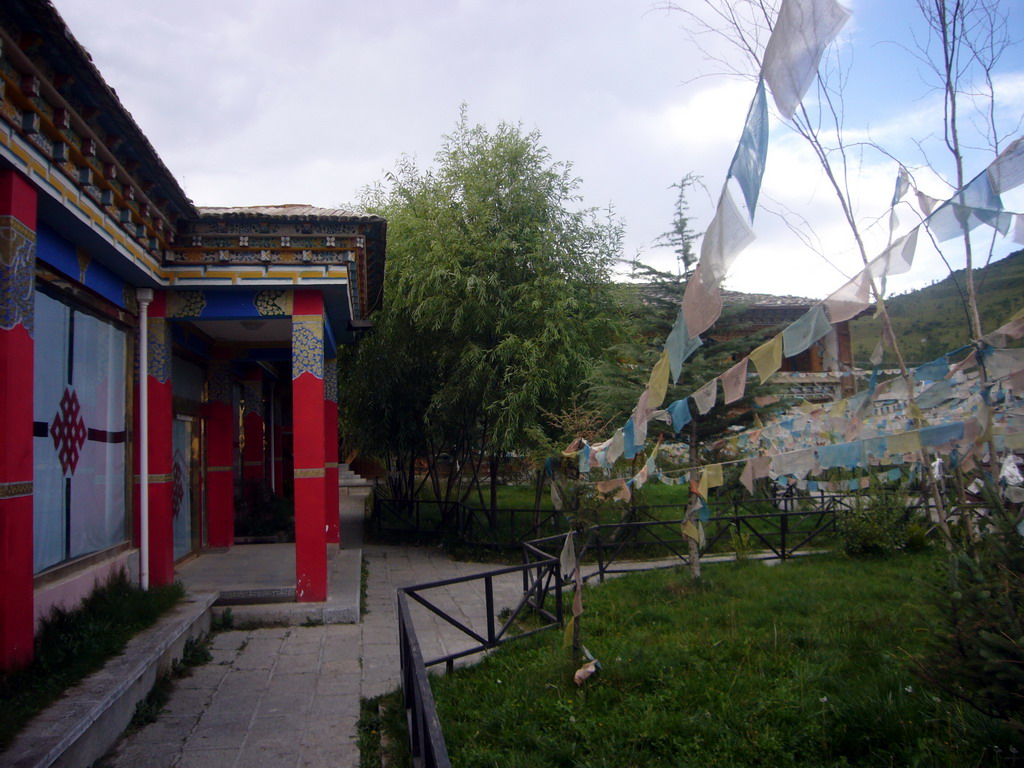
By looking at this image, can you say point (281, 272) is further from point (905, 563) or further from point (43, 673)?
point (905, 563)

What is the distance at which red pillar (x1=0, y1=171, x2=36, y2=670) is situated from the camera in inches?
161

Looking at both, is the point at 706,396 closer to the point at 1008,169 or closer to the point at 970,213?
the point at 970,213

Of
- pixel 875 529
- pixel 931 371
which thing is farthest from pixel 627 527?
pixel 931 371

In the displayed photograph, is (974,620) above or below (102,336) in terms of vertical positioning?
below

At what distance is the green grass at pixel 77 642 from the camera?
3867 millimetres

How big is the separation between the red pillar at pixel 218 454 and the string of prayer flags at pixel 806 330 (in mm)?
9282

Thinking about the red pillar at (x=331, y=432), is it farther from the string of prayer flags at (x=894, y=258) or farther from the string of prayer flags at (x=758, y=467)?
the string of prayer flags at (x=894, y=258)

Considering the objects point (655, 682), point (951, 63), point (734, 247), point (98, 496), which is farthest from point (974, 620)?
point (98, 496)

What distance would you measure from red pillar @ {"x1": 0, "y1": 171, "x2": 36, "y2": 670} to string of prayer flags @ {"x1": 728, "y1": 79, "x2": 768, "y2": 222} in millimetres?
4196

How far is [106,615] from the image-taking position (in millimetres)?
5664

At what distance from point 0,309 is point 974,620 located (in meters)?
5.70

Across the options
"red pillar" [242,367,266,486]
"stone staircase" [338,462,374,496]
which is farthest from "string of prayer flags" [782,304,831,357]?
"stone staircase" [338,462,374,496]

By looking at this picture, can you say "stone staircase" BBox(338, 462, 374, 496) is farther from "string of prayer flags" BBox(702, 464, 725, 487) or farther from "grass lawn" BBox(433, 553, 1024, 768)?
"string of prayer flags" BBox(702, 464, 725, 487)

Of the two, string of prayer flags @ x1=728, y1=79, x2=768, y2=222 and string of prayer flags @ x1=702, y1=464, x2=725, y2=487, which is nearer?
string of prayer flags @ x1=728, y1=79, x2=768, y2=222
